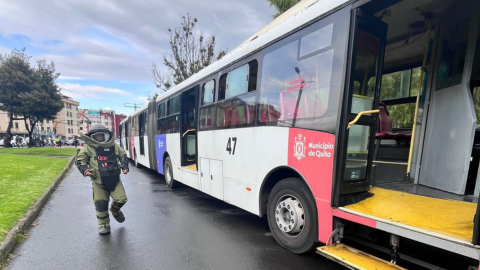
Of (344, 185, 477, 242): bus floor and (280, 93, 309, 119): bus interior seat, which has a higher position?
(280, 93, 309, 119): bus interior seat

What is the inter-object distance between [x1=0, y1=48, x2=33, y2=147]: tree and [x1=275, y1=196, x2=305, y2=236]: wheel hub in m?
29.5

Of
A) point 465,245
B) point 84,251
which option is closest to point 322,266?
point 465,245

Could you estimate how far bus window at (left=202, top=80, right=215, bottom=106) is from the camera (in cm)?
541

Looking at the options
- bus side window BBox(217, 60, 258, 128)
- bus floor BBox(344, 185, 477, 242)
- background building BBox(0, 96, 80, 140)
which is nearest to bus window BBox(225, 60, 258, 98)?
bus side window BBox(217, 60, 258, 128)

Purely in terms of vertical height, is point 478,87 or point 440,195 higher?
point 478,87

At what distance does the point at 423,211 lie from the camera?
8.55 feet

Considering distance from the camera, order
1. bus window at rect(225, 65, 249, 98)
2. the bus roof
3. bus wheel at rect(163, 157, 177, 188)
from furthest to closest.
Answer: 1. bus wheel at rect(163, 157, 177, 188)
2. bus window at rect(225, 65, 249, 98)
3. the bus roof

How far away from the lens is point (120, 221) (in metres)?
4.62

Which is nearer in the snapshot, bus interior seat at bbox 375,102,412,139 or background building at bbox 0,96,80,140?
bus interior seat at bbox 375,102,412,139

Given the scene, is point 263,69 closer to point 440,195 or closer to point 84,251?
point 440,195

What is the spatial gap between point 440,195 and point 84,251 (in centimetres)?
474

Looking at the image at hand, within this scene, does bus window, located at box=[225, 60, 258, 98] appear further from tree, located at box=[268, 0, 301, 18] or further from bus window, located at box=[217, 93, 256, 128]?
tree, located at box=[268, 0, 301, 18]

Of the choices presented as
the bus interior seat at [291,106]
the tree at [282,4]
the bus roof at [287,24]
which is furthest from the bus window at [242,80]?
the tree at [282,4]

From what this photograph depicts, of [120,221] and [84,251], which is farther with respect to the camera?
[120,221]
